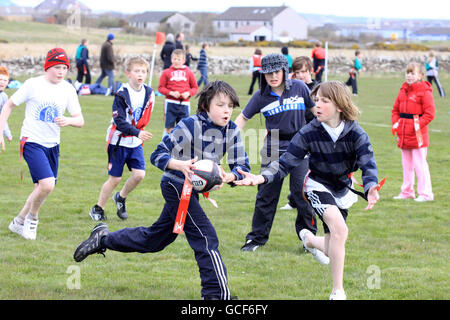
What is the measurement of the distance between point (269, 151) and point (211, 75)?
35.4m

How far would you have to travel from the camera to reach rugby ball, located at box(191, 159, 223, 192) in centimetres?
536

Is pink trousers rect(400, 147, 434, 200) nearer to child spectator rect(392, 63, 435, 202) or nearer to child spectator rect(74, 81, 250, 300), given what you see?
child spectator rect(392, 63, 435, 202)

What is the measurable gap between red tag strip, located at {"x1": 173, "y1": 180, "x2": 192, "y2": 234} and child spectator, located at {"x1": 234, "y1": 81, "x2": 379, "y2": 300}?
0.51 metres

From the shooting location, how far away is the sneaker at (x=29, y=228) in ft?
25.8

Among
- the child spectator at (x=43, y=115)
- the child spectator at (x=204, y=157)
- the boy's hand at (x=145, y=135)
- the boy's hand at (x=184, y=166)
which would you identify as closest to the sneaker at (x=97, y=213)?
the child spectator at (x=43, y=115)

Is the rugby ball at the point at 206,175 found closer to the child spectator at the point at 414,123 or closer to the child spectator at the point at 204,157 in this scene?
the child spectator at the point at 204,157

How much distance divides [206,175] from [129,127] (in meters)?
3.11

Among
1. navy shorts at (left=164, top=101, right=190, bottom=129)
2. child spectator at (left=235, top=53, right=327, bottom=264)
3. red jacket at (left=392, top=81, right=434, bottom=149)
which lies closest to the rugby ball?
child spectator at (left=235, top=53, right=327, bottom=264)

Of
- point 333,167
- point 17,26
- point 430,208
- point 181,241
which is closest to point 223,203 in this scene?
point 181,241

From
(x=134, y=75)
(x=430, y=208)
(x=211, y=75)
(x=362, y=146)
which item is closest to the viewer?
(x=362, y=146)

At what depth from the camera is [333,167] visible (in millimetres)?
5805

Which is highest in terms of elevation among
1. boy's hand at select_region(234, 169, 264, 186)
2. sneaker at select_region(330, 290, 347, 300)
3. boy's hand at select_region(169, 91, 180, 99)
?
boy's hand at select_region(169, 91, 180, 99)
